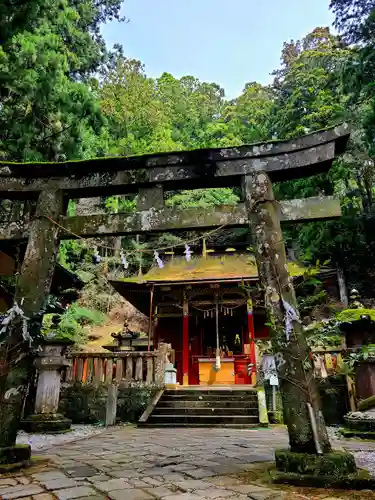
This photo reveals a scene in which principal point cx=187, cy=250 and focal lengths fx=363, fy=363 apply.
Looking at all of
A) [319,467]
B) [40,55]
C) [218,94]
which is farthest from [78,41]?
Answer: [218,94]

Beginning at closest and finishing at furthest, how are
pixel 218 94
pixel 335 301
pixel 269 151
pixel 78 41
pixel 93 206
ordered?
1. pixel 269 151
2. pixel 78 41
3. pixel 335 301
4. pixel 93 206
5. pixel 218 94

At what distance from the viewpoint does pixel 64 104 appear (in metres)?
11.6

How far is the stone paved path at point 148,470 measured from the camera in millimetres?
3340

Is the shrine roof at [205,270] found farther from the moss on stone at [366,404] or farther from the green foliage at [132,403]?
the moss on stone at [366,404]

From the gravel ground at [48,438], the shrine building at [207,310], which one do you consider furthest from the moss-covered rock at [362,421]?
the gravel ground at [48,438]

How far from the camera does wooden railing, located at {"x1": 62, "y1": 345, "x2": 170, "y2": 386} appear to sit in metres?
10.7

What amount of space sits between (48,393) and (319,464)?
6958 millimetres

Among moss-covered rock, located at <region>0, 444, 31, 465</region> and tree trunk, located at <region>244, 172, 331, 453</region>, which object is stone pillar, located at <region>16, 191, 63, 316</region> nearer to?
moss-covered rock, located at <region>0, 444, 31, 465</region>

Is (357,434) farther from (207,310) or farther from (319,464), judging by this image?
(207,310)

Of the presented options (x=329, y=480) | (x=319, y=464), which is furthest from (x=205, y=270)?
(x=329, y=480)

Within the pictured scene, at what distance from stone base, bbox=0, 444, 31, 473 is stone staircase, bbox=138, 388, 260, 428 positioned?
5261 mm

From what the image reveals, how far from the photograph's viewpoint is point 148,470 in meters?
4.32

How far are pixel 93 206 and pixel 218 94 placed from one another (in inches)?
960

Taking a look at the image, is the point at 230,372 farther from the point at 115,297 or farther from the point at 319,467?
the point at 115,297
